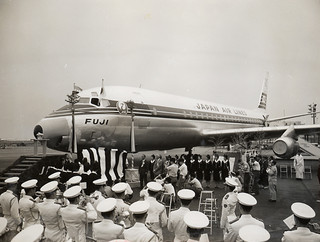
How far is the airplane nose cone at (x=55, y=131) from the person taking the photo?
9008mm

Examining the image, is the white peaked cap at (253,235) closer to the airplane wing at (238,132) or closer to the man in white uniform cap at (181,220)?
the man in white uniform cap at (181,220)

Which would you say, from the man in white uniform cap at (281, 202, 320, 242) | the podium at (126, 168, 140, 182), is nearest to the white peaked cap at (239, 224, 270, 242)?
the man in white uniform cap at (281, 202, 320, 242)

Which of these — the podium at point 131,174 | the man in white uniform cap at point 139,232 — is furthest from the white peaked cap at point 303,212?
the podium at point 131,174

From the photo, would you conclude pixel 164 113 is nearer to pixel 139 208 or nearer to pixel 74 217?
pixel 74 217

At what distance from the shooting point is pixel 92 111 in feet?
32.6

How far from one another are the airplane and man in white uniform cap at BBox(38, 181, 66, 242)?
14.6 feet

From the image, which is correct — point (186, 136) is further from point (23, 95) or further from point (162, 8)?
point (23, 95)

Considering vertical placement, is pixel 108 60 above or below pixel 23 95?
above

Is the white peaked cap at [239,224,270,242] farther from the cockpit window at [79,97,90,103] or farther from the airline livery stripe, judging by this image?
the cockpit window at [79,97,90,103]

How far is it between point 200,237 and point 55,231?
206 centimetres

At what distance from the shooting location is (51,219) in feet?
12.2

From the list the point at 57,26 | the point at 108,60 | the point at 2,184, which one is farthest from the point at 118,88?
the point at 2,184

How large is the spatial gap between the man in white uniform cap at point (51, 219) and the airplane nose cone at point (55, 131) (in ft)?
18.1

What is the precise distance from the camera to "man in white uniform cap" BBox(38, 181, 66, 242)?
369cm
